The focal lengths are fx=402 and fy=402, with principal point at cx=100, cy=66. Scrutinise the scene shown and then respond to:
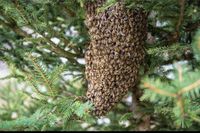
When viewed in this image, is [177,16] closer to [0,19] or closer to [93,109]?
[93,109]

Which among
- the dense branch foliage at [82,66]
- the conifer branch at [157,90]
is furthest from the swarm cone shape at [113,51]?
the conifer branch at [157,90]

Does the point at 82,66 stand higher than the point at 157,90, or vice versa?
the point at 157,90

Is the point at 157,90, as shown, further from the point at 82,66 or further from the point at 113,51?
the point at 82,66

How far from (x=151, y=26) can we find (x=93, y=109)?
0.68 meters

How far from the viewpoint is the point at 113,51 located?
94.9 inches

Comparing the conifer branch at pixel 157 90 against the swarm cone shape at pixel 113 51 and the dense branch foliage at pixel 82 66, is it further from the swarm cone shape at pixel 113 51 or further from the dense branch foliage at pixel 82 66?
the swarm cone shape at pixel 113 51

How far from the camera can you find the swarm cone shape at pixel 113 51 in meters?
2.36

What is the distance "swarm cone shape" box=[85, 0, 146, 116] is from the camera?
7.75 ft

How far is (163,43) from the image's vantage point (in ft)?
8.29

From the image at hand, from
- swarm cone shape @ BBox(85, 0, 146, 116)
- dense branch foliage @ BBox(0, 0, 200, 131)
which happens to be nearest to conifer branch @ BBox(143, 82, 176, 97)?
dense branch foliage @ BBox(0, 0, 200, 131)

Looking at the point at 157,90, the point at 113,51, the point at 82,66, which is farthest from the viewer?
the point at 82,66

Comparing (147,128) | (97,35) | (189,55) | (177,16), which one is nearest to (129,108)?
(147,128)

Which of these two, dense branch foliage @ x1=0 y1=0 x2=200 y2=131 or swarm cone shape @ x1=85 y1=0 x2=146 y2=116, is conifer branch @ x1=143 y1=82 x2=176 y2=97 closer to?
dense branch foliage @ x1=0 y1=0 x2=200 y2=131

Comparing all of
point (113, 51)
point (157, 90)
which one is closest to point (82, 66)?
point (113, 51)
